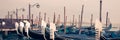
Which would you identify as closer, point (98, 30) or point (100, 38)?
point (98, 30)

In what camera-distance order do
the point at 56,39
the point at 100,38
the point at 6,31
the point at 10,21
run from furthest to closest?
the point at 10,21 < the point at 6,31 < the point at 56,39 < the point at 100,38

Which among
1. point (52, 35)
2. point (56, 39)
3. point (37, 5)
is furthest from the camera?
point (37, 5)

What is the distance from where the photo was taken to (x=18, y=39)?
78.8ft

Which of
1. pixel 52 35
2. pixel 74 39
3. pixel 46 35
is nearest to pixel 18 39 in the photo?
pixel 74 39

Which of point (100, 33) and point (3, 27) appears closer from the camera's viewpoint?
point (100, 33)

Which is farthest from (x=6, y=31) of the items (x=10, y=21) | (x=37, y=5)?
(x=37, y=5)

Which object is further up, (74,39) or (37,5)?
(37,5)

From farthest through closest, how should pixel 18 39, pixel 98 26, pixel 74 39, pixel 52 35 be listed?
pixel 18 39 < pixel 74 39 < pixel 52 35 < pixel 98 26

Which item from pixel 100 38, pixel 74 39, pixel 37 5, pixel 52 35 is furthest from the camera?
pixel 37 5

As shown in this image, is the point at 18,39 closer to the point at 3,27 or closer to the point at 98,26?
the point at 3,27

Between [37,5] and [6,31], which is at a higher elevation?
[37,5]

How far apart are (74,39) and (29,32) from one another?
291 cm

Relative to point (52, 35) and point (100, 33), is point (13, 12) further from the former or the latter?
point (100, 33)

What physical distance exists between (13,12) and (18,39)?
493 inches
